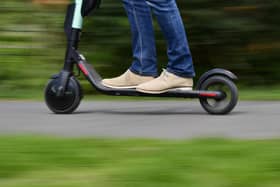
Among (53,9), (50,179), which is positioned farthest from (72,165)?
(53,9)

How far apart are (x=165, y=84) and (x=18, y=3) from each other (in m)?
3.43

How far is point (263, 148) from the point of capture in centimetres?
410

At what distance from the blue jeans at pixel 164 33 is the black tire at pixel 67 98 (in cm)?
43

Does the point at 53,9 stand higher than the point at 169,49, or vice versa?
the point at 169,49

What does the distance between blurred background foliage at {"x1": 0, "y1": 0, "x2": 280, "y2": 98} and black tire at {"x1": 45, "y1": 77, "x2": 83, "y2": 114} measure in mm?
1260

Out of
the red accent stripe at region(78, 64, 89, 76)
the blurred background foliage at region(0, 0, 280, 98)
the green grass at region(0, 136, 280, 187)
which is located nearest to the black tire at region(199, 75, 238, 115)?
the red accent stripe at region(78, 64, 89, 76)

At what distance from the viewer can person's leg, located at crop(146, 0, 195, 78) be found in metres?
5.46

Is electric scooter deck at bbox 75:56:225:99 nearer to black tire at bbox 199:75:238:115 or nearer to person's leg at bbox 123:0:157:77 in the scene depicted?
black tire at bbox 199:75:238:115

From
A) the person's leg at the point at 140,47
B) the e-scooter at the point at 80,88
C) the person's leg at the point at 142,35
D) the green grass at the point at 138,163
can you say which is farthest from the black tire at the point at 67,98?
the green grass at the point at 138,163

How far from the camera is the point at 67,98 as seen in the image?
18.4 feet

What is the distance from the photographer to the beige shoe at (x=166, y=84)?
549cm

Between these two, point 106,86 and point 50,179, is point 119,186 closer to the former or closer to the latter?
point 50,179

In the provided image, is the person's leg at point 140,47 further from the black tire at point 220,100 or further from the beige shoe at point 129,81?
the black tire at point 220,100

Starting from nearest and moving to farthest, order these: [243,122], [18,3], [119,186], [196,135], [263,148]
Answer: [119,186]
[263,148]
[196,135]
[243,122]
[18,3]
